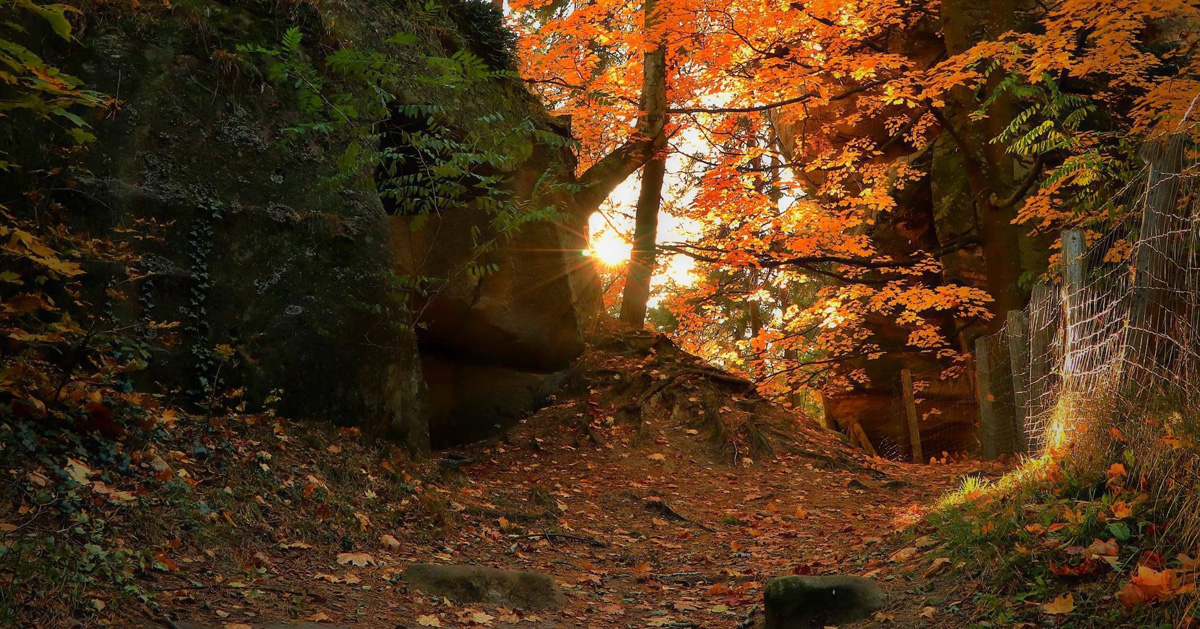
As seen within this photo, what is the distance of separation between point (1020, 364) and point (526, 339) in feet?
21.9

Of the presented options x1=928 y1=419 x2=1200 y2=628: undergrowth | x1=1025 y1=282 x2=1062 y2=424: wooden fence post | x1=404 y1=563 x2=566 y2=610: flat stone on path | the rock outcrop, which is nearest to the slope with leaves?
x1=404 y1=563 x2=566 y2=610: flat stone on path

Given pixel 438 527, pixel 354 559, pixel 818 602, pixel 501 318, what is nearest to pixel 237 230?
pixel 438 527

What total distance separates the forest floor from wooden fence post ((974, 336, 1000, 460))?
68cm

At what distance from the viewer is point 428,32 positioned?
34.7ft

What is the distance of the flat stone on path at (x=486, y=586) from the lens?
5102 mm

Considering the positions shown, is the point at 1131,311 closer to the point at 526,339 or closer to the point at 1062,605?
the point at 1062,605

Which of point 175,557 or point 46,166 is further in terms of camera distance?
point 46,166

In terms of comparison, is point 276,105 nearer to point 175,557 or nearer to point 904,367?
point 175,557

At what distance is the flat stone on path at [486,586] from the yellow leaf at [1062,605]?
119 inches

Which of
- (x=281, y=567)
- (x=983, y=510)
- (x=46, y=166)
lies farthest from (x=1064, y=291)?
(x=46, y=166)

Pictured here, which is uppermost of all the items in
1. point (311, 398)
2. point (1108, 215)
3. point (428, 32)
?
point (428, 32)

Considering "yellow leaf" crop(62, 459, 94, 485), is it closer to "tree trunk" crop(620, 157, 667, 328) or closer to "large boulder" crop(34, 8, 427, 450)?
"large boulder" crop(34, 8, 427, 450)

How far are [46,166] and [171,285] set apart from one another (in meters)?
1.27

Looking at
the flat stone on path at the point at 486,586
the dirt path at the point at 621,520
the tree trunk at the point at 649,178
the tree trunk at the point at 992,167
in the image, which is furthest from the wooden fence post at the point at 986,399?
the flat stone on path at the point at 486,586
